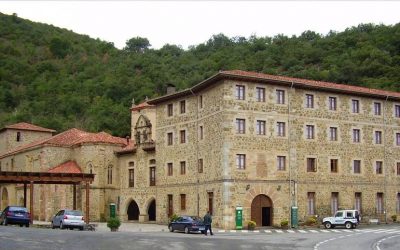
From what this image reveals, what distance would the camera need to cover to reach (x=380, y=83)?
241ft

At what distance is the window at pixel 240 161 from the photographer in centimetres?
4463

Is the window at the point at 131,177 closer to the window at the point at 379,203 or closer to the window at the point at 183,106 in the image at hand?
the window at the point at 183,106

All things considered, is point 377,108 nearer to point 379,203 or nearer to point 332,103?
point 332,103

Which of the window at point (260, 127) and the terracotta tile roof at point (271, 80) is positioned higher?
the terracotta tile roof at point (271, 80)

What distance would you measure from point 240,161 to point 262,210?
4.21 meters

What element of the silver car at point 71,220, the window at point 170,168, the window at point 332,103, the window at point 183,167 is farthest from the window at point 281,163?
the silver car at point 71,220

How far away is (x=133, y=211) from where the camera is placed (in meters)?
59.8

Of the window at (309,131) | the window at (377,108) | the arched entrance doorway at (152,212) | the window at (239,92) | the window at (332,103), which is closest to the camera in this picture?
the window at (239,92)

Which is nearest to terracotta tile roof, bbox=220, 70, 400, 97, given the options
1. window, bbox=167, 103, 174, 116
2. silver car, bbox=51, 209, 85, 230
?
window, bbox=167, 103, 174, 116

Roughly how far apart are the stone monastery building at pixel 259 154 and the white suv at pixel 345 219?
10.4 feet

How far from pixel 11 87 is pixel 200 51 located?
35.7 m

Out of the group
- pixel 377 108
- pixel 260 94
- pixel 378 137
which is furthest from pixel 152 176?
pixel 377 108

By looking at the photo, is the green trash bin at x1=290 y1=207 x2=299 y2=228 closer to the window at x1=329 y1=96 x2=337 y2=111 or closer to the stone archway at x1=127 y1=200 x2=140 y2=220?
the window at x1=329 y1=96 x2=337 y2=111

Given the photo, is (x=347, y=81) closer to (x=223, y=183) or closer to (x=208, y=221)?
(x=223, y=183)
